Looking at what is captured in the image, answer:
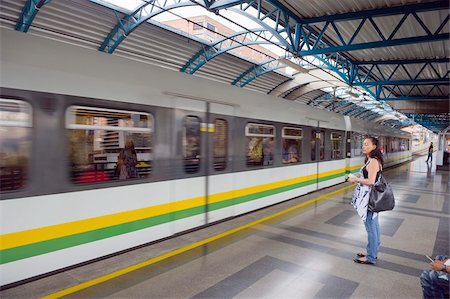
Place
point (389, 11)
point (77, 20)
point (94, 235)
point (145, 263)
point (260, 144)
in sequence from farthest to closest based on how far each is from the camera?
point (77, 20), point (389, 11), point (260, 144), point (145, 263), point (94, 235)

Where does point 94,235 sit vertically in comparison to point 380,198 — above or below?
below

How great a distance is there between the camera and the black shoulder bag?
14.1 feet

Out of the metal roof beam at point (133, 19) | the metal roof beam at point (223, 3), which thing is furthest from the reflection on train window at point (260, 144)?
the metal roof beam at point (133, 19)

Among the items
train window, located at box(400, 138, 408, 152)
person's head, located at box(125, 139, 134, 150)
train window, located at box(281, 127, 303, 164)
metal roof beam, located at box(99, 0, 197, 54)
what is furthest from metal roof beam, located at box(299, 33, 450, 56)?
train window, located at box(400, 138, 408, 152)

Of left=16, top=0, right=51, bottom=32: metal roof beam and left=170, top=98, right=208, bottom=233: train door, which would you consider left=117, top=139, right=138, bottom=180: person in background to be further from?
left=16, top=0, right=51, bottom=32: metal roof beam

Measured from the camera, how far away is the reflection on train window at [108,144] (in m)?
3.81

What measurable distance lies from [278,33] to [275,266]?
7.74 meters

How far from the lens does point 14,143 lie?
3.30m

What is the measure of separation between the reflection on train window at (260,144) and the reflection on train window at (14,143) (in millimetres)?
4027

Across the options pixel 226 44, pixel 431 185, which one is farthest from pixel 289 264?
pixel 226 44

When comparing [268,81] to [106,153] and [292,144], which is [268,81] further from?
[106,153]

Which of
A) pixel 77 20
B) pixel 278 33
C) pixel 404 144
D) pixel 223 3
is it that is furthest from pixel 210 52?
pixel 404 144

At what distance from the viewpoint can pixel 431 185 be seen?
13.1 metres

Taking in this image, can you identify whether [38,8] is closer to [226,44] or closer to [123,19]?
[123,19]
